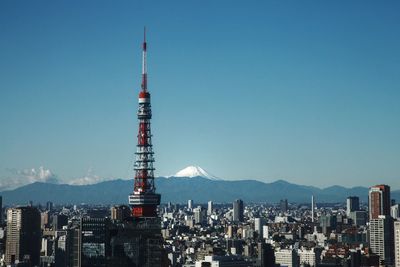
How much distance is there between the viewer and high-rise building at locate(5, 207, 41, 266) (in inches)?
2485

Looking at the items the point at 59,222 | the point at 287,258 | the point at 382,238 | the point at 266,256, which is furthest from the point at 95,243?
the point at 59,222

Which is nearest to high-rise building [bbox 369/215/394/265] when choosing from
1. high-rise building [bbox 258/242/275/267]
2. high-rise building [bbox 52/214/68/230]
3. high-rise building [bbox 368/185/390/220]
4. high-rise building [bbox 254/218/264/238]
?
high-rise building [bbox 258/242/275/267]

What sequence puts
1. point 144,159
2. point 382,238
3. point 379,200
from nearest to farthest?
point 144,159 < point 382,238 < point 379,200

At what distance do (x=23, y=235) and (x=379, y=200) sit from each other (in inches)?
1784

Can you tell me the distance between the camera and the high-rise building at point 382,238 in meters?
69.6

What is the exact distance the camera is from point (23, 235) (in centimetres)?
6612

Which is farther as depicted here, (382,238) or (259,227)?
(259,227)

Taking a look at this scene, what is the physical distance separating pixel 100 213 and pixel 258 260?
3355cm

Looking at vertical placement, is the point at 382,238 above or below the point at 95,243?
below

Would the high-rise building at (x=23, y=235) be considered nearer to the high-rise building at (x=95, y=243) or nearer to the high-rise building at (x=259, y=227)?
the high-rise building at (x=95, y=243)

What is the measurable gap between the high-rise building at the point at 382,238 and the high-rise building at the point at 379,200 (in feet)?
59.1

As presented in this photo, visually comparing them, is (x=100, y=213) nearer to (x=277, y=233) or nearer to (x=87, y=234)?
(x=277, y=233)

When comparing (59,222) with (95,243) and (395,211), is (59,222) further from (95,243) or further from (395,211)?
(95,243)

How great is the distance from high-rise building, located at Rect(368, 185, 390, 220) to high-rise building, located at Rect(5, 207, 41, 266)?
41.5m
